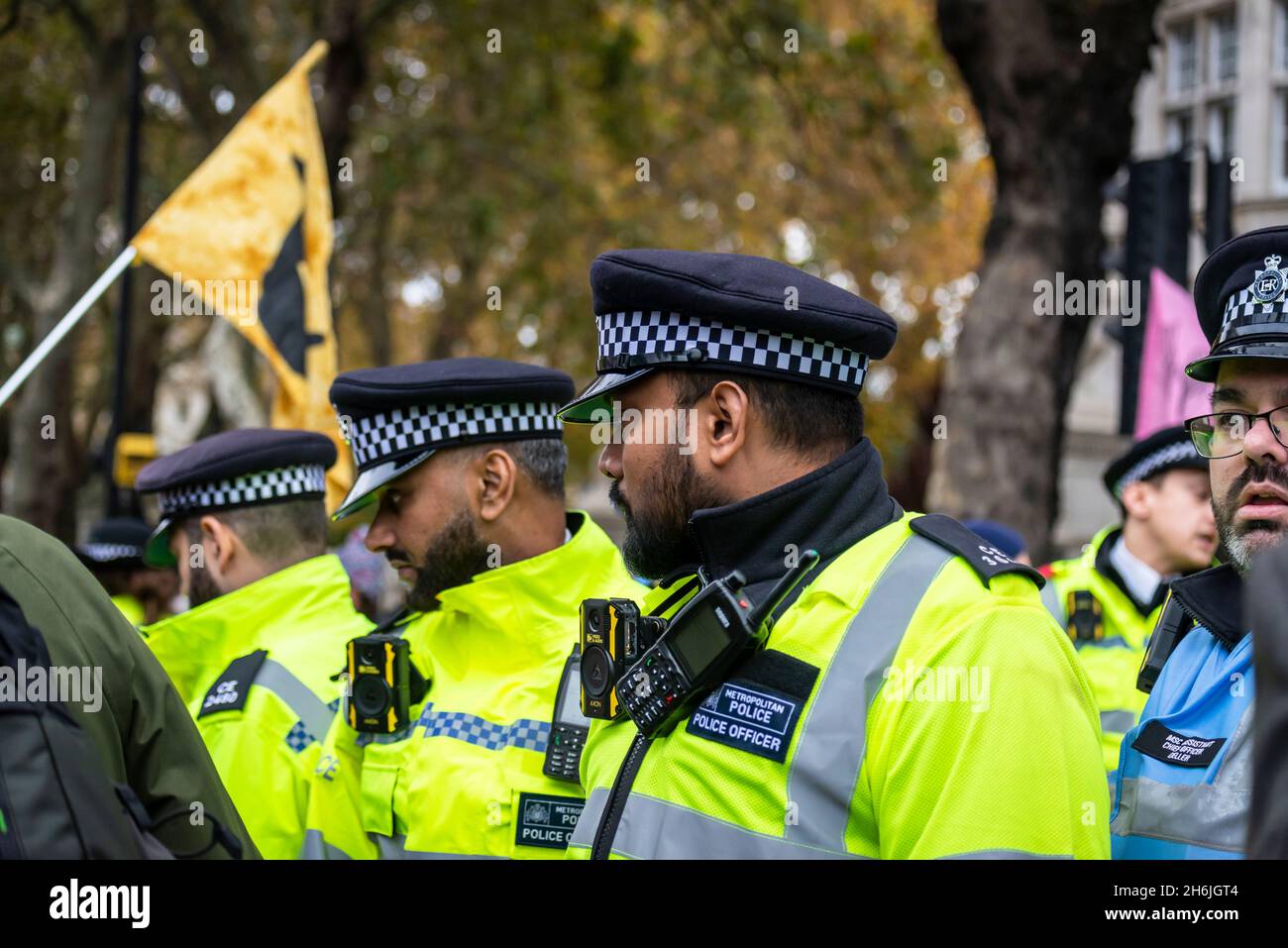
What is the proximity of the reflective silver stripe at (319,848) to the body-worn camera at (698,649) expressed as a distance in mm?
1397

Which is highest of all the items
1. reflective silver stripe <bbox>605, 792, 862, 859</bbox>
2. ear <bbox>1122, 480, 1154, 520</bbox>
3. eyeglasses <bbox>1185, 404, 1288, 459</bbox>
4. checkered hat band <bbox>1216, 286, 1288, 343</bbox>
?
checkered hat band <bbox>1216, 286, 1288, 343</bbox>

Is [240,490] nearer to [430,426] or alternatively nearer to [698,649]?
[430,426]

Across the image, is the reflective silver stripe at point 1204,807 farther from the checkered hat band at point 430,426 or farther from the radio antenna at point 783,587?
the checkered hat band at point 430,426

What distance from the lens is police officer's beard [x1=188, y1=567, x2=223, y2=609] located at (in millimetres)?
4660

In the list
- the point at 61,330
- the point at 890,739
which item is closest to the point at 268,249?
the point at 61,330

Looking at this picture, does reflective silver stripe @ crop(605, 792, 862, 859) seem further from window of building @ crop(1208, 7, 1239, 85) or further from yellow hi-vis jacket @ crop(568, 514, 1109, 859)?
window of building @ crop(1208, 7, 1239, 85)

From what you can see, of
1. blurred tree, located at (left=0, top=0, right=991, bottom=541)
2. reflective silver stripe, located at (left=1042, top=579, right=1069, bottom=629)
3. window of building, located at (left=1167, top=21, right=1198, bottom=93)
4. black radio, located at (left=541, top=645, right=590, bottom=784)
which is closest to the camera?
black radio, located at (left=541, top=645, right=590, bottom=784)

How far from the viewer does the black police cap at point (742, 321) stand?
102 inches

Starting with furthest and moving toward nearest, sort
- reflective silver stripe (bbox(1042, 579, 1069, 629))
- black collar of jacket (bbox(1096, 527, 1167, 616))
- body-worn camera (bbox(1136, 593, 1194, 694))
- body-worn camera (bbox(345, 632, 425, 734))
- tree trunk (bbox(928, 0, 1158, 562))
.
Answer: tree trunk (bbox(928, 0, 1158, 562)), reflective silver stripe (bbox(1042, 579, 1069, 629)), black collar of jacket (bbox(1096, 527, 1167, 616)), body-worn camera (bbox(345, 632, 425, 734)), body-worn camera (bbox(1136, 593, 1194, 694))

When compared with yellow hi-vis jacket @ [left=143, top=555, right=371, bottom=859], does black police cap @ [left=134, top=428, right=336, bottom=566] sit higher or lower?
higher

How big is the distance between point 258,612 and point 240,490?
423 mm

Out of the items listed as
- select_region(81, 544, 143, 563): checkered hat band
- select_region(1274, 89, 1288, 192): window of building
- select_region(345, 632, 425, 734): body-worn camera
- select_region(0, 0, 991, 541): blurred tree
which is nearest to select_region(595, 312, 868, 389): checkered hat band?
select_region(345, 632, 425, 734): body-worn camera

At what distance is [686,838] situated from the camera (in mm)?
2379

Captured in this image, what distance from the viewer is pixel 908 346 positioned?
1859 cm
